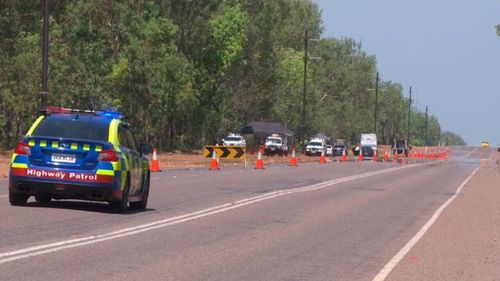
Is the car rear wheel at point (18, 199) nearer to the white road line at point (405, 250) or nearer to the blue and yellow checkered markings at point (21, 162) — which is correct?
the blue and yellow checkered markings at point (21, 162)

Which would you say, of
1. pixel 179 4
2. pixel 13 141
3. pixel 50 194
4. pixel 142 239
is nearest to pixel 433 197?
pixel 50 194

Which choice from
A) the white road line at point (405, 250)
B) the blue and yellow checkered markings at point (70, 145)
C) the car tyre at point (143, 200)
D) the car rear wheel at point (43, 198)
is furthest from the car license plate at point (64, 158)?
the white road line at point (405, 250)

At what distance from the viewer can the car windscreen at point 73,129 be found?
59.4 feet

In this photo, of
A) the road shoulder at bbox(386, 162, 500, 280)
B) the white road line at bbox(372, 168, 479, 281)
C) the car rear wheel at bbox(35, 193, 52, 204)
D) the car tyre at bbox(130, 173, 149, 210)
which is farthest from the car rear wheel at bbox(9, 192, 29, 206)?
the road shoulder at bbox(386, 162, 500, 280)

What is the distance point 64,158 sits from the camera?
1777 centimetres

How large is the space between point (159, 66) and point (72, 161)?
4942 cm

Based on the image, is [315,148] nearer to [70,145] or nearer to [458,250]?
[70,145]

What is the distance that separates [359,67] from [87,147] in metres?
136

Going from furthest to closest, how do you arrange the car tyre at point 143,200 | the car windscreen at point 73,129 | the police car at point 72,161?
the car tyre at point 143,200
the car windscreen at point 73,129
the police car at point 72,161

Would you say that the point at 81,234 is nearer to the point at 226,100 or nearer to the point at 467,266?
the point at 467,266

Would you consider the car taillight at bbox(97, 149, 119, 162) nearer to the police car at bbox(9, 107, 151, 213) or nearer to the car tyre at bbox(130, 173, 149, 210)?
the police car at bbox(9, 107, 151, 213)

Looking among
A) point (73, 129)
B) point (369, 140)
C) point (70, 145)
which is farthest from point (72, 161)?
point (369, 140)

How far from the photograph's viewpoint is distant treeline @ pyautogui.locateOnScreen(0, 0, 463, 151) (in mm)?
57781

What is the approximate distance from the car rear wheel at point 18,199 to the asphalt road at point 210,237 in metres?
0.28
